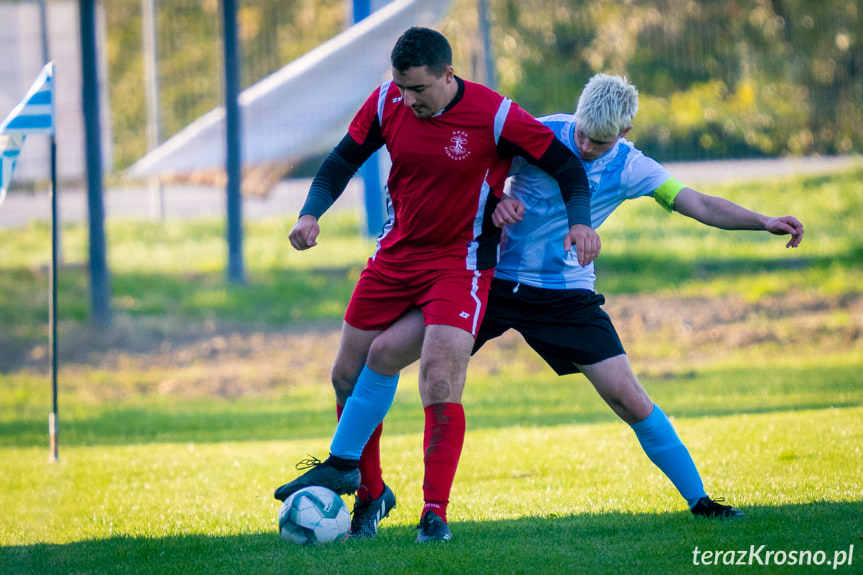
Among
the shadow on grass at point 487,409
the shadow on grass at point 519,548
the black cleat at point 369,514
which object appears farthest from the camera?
the shadow on grass at point 487,409

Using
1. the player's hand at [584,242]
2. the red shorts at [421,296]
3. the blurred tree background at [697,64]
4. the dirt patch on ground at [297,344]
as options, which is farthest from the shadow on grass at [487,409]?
the blurred tree background at [697,64]

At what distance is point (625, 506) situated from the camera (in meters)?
5.30

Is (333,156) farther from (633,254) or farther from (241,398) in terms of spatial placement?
(633,254)

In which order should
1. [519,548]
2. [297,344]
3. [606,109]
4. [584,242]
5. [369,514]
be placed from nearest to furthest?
[519,548]
[584,242]
[606,109]
[369,514]
[297,344]

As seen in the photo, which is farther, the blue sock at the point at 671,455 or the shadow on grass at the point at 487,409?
the shadow on grass at the point at 487,409

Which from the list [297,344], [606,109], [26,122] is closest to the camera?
[606,109]

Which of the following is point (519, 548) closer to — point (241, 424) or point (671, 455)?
point (671, 455)

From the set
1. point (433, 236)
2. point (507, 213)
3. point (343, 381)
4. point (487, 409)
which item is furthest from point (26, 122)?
point (487, 409)

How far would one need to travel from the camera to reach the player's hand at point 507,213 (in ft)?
15.4

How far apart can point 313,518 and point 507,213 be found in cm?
167

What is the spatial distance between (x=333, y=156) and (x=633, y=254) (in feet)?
42.0

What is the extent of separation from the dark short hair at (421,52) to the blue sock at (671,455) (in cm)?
194

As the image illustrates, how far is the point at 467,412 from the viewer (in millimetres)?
9695

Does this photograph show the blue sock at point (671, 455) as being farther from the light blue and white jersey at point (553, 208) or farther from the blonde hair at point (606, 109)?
the blonde hair at point (606, 109)
